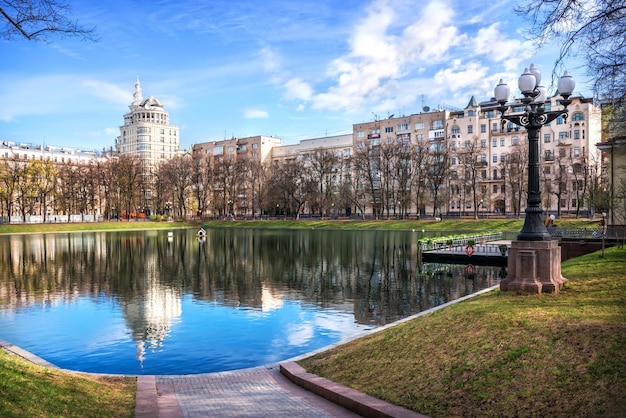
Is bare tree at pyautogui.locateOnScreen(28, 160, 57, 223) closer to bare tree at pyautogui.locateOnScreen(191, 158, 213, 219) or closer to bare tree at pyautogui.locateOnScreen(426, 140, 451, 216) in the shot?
bare tree at pyautogui.locateOnScreen(191, 158, 213, 219)

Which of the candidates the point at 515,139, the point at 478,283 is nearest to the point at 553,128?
Answer: the point at 515,139

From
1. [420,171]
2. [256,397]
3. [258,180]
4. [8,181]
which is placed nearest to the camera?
[256,397]

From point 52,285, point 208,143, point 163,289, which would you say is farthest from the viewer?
point 208,143

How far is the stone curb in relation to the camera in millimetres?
8391

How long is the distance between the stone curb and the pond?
10.5 feet

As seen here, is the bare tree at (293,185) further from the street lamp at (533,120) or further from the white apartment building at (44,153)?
the street lamp at (533,120)

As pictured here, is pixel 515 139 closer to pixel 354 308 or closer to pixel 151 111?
pixel 354 308

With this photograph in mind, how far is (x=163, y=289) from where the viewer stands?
26250 mm

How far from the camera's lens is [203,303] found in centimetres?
2277

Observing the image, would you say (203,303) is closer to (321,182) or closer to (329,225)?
(329,225)

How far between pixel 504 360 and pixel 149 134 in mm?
178895

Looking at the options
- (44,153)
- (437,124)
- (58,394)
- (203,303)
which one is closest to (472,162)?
(437,124)

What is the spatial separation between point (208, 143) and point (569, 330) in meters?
145

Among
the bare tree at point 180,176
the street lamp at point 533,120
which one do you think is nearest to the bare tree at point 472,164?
the bare tree at point 180,176
